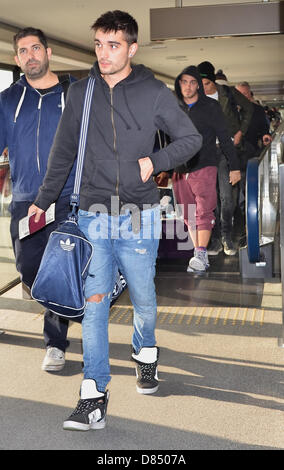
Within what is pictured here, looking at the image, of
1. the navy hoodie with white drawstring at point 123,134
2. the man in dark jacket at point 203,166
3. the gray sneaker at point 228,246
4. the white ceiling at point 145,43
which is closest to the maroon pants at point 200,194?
the man in dark jacket at point 203,166

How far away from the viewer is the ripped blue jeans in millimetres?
3645

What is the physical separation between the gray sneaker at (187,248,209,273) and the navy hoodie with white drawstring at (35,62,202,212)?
3.82m

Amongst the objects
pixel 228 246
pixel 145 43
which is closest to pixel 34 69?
pixel 228 246

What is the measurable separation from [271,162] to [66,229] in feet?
17.4

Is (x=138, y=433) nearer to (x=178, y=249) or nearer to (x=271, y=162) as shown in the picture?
(x=178, y=249)

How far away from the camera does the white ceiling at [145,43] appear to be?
1221 cm

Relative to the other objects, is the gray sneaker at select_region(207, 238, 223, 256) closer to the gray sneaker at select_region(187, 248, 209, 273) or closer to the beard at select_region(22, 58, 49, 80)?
the gray sneaker at select_region(187, 248, 209, 273)

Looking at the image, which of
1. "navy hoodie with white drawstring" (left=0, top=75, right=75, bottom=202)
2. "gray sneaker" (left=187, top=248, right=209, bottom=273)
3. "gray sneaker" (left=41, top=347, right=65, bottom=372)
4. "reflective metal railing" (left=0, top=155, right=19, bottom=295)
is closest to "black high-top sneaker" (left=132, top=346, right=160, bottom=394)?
"gray sneaker" (left=41, top=347, right=65, bottom=372)

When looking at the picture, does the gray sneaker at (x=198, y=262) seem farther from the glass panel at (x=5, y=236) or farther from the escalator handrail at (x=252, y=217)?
the glass panel at (x=5, y=236)

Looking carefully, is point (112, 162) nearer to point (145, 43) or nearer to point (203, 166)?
point (203, 166)

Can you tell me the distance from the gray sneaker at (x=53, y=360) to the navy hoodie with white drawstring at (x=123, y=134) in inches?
48.5

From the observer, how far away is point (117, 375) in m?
4.40

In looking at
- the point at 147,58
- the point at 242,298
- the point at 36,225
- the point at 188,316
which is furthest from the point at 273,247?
the point at 147,58

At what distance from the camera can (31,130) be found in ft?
14.4
